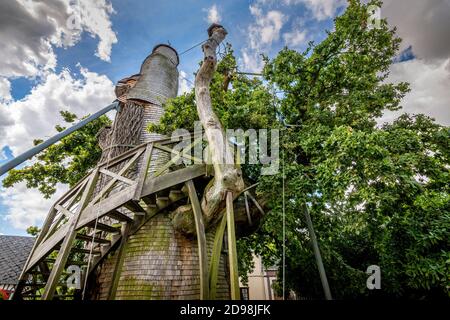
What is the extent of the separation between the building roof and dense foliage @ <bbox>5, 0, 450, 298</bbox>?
5.19m

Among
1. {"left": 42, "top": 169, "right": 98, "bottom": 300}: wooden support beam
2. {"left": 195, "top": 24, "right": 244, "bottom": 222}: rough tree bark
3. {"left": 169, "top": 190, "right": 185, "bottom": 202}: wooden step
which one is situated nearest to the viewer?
{"left": 42, "top": 169, "right": 98, "bottom": 300}: wooden support beam

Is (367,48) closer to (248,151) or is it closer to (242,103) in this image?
(242,103)

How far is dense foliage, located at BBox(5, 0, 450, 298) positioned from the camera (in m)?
3.77

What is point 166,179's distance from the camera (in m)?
4.31

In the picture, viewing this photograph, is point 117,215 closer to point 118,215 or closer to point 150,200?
point 118,215

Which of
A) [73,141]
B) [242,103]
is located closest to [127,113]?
[242,103]

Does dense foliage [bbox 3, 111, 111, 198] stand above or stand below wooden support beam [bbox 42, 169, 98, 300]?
above

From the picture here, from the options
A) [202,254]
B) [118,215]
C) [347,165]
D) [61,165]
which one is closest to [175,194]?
[118,215]

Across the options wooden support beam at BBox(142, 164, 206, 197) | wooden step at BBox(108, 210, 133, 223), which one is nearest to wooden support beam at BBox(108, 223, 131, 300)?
wooden step at BBox(108, 210, 133, 223)

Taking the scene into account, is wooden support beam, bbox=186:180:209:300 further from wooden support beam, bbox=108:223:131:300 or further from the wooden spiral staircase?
wooden support beam, bbox=108:223:131:300

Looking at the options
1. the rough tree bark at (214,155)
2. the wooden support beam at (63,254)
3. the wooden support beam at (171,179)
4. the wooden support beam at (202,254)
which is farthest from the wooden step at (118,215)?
the rough tree bark at (214,155)

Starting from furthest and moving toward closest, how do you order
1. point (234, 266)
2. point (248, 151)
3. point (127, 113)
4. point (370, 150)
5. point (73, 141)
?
point (73, 141) → point (127, 113) → point (248, 151) → point (370, 150) → point (234, 266)

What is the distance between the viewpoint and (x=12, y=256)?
44.2 ft
